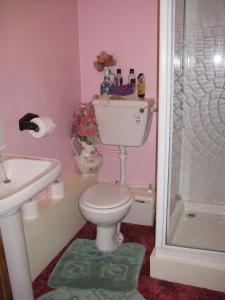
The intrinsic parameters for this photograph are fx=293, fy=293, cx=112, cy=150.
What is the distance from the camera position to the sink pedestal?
1335mm

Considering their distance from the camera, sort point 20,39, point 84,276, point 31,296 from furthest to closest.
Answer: point 84,276 < point 20,39 < point 31,296

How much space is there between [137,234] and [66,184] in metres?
0.70

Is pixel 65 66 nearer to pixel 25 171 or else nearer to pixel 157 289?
pixel 25 171

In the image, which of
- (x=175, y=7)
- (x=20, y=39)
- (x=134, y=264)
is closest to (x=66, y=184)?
(x=134, y=264)

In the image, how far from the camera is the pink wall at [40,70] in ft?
5.40

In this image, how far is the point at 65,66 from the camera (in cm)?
225

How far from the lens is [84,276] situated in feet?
6.21

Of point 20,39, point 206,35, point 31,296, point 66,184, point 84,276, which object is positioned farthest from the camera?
point 66,184

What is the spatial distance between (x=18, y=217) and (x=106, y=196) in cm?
80

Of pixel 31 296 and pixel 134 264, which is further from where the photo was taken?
pixel 134 264

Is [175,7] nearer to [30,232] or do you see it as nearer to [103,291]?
[30,232]

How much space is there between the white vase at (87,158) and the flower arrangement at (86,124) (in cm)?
9

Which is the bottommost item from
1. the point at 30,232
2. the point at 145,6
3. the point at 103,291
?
the point at 103,291

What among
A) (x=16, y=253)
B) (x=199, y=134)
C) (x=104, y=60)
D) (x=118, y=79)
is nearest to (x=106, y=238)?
(x=16, y=253)
